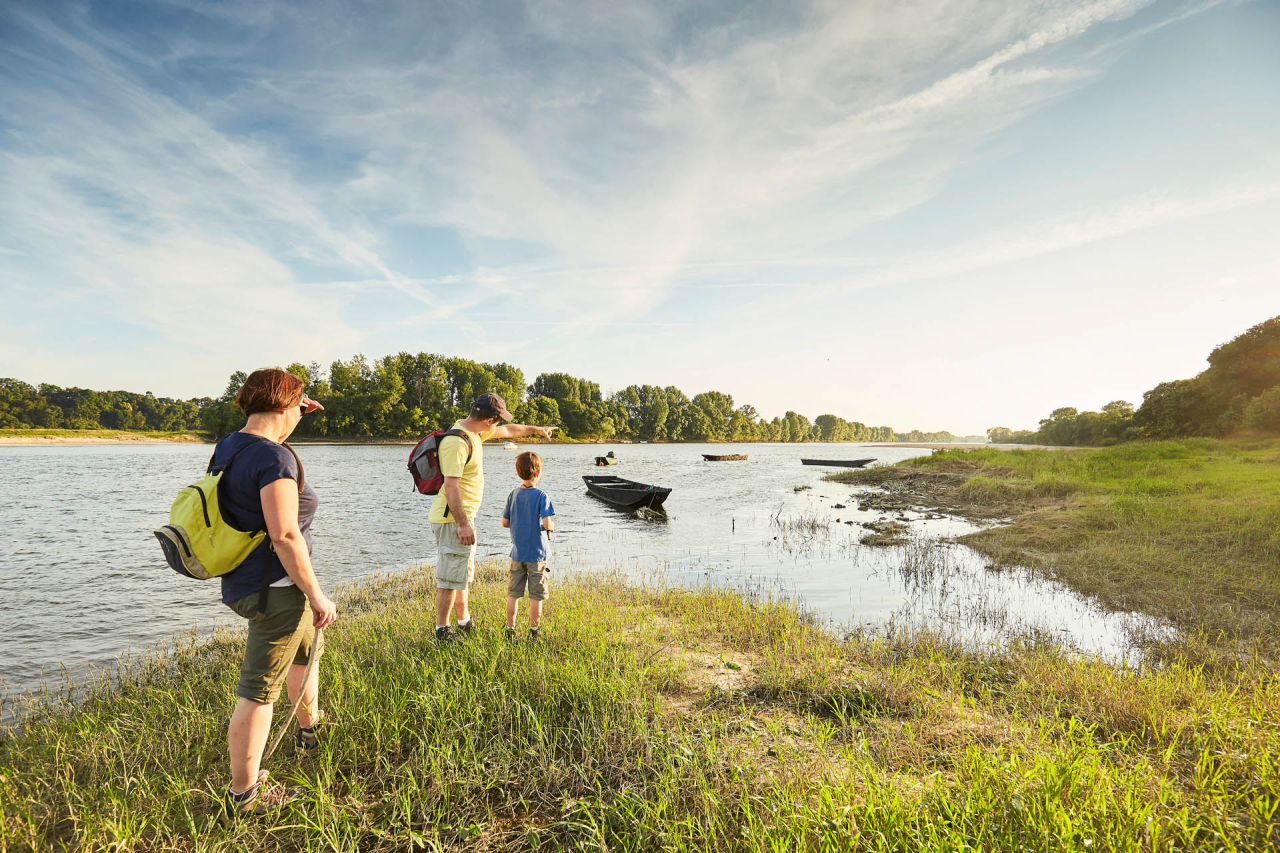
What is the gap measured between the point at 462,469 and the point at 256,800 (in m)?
2.74

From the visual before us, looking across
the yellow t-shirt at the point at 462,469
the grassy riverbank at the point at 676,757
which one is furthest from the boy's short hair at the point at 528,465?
the grassy riverbank at the point at 676,757

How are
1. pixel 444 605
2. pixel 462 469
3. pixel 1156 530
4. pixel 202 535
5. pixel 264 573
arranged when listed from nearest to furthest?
1. pixel 202 535
2. pixel 264 573
3. pixel 462 469
4. pixel 444 605
5. pixel 1156 530

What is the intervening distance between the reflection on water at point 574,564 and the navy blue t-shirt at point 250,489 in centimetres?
427

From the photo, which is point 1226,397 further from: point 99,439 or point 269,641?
point 99,439

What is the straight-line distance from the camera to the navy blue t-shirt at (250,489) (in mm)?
2615

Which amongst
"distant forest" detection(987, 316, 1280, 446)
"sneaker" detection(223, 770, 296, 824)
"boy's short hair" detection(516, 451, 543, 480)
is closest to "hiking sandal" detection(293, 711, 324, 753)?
"sneaker" detection(223, 770, 296, 824)

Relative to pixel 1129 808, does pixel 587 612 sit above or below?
below

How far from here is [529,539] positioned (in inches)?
225

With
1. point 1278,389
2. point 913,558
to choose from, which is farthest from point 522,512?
point 1278,389

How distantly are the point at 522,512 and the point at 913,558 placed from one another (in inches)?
425

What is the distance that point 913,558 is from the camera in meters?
12.6

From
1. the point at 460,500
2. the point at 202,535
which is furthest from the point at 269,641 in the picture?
the point at 460,500

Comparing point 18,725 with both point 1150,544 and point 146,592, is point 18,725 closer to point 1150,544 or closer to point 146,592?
point 146,592

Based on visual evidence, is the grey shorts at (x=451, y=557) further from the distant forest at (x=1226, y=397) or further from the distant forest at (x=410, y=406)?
the distant forest at (x=410, y=406)
